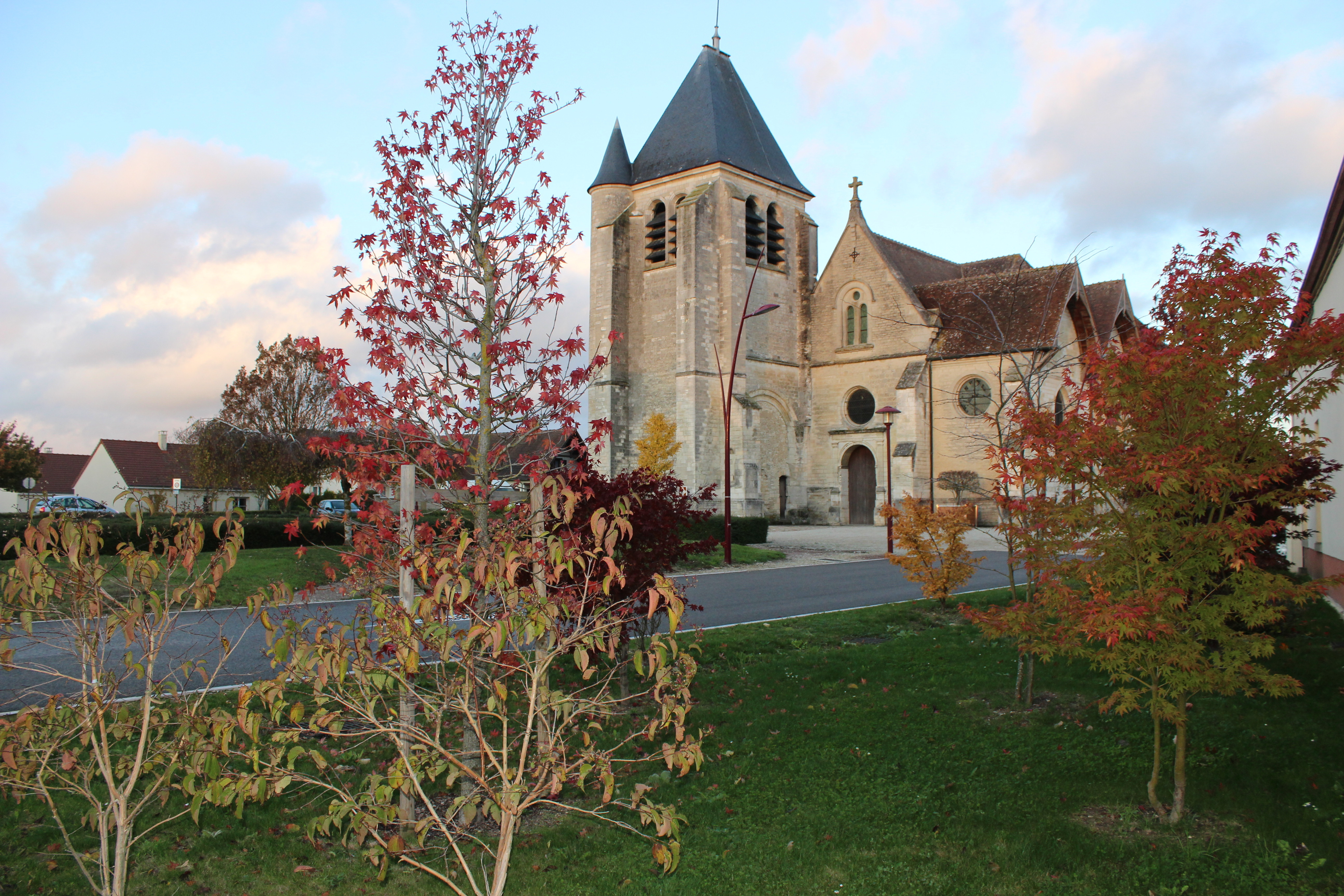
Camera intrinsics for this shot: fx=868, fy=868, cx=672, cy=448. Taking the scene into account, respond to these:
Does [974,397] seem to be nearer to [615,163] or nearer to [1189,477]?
[615,163]

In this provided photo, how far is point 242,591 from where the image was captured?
545 inches

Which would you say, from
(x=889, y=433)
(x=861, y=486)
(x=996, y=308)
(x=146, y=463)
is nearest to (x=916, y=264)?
(x=996, y=308)

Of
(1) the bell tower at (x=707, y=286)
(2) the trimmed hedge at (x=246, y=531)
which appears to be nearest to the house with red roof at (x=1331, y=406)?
(2) the trimmed hedge at (x=246, y=531)

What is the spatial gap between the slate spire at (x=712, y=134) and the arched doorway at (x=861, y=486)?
12.0 metres

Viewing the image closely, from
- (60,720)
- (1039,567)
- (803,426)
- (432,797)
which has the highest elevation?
(803,426)

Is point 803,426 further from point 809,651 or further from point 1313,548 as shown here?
point 809,651

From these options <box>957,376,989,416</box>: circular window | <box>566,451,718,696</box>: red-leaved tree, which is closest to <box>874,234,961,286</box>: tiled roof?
<box>957,376,989,416</box>: circular window

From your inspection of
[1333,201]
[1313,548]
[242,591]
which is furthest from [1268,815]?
[242,591]

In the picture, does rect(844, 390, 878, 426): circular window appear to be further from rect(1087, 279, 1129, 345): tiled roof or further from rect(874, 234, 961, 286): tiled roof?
rect(1087, 279, 1129, 345): tiled roof

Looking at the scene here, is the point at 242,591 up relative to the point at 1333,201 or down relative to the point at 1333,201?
down

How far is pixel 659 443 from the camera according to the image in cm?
3347

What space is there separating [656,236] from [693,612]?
89.8 feet

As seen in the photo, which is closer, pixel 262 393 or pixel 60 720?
pixel 60 720

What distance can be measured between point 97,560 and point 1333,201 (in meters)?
12.3
